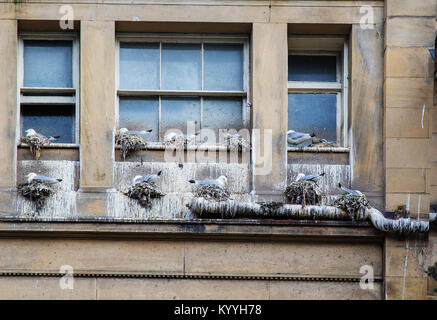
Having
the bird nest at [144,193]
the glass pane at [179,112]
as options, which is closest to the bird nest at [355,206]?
the glass pane at [179,112]

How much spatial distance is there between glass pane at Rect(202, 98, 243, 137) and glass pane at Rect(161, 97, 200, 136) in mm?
162

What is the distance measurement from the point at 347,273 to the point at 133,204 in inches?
148

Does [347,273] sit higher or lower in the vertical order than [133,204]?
lower

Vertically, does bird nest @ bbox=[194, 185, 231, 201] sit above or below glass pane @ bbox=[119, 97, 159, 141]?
below

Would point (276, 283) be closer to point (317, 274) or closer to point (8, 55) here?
point (317, 274)

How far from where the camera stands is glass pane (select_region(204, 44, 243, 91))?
13844 mm

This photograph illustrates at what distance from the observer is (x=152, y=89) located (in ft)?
45.2

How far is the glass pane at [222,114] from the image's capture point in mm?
13727

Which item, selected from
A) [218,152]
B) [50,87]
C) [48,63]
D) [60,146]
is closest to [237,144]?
[218,152]

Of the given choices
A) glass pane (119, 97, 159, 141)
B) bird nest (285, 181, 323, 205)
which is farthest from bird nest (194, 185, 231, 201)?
glass pane (119, 97, 159, 141)

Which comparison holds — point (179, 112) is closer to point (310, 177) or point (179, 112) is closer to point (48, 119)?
point (48, 119)

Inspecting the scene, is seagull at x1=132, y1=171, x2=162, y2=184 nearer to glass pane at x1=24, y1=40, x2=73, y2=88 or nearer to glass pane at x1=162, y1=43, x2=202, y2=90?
glass pane at x1=162, y1=43, x2=202, y2=90

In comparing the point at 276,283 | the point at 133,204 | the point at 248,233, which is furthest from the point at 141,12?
the point at 276,283

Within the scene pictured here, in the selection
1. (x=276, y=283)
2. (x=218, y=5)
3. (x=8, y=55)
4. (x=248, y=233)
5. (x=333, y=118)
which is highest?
(x=218, y=5)
